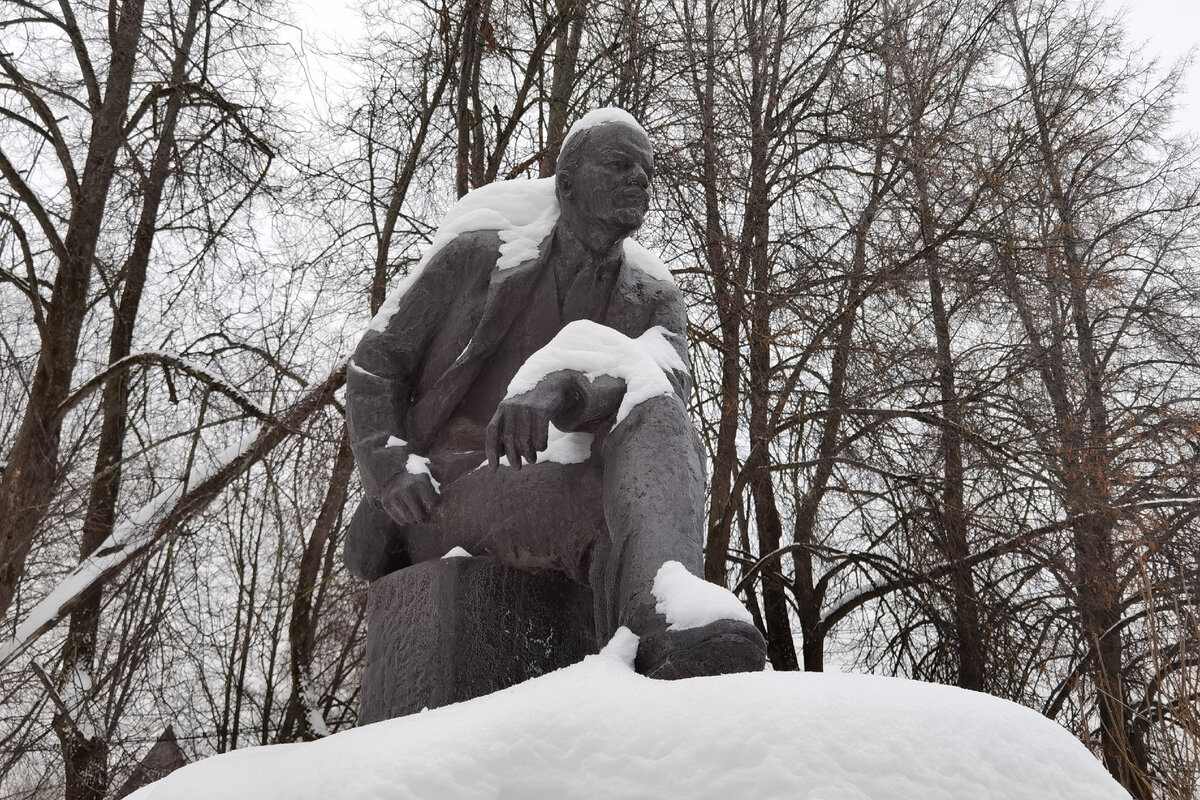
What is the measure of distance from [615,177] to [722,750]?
162 cm

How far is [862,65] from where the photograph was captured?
31.1 feet

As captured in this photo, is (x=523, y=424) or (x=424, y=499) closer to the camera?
(x=523, y=424)

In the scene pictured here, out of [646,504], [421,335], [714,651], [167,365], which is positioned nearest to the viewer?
[714,651]

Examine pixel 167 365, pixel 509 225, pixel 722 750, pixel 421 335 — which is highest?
pixel 167 365

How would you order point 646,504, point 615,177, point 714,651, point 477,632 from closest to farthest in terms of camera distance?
point 714,651 → point 646,504 → point 477,632 → point 615,177

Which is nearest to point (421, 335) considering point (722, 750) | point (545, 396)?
point (545, 396)

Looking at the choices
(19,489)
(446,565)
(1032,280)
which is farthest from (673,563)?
(1032,280)

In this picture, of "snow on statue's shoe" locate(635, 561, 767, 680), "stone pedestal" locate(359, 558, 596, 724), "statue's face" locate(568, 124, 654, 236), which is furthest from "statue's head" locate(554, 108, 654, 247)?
"snow on statue's shoe" locate(635, 561, 767, 680)

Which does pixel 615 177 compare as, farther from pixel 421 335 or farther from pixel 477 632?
pixel 477 632

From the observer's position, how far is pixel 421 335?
8.87 ft

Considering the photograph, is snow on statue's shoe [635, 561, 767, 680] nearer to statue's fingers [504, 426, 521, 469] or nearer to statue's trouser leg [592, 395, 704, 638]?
statue's trouser leg [592, 395, 704, 638]

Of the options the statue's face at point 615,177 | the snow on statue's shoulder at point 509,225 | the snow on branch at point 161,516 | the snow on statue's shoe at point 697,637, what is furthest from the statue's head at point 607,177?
the snow on branch at point 161,516

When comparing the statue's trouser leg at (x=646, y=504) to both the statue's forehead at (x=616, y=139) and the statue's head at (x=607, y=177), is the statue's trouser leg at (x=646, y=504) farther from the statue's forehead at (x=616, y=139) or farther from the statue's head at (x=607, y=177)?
the statue's forehead at (x=616, y=139)

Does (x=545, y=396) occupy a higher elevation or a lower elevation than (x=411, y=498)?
higher
